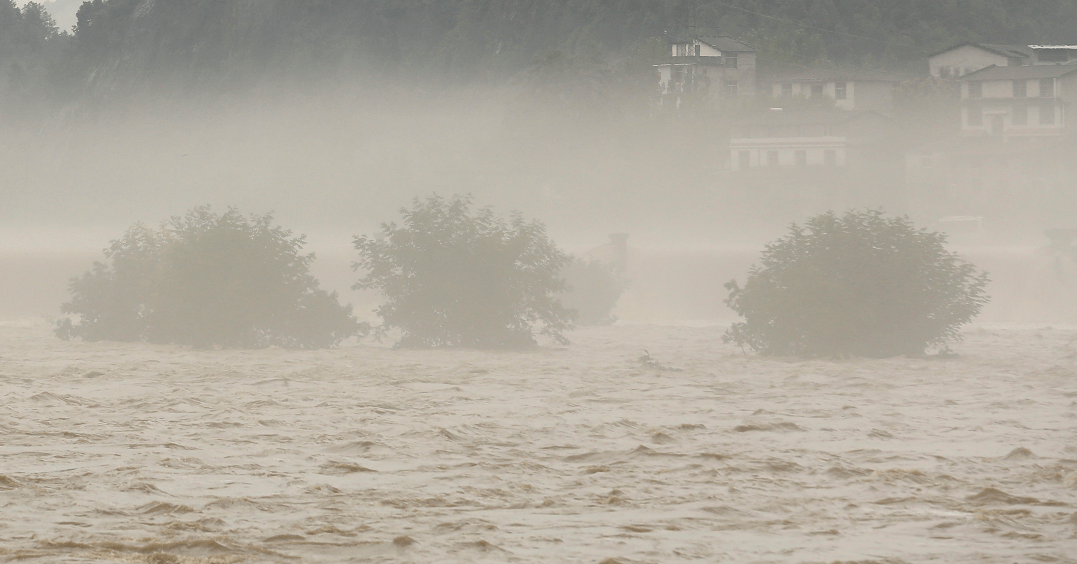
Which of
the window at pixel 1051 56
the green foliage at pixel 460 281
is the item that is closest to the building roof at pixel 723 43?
the window at pixel 1051 56

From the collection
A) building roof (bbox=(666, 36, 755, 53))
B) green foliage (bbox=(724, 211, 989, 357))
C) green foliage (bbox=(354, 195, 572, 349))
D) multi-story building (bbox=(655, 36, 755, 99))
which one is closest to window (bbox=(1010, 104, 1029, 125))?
multi-story building (bbox=(655, 36, 755, 99))

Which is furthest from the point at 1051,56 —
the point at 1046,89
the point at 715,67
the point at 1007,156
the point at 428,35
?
the point at 428,35

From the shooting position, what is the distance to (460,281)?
3325 centimetres

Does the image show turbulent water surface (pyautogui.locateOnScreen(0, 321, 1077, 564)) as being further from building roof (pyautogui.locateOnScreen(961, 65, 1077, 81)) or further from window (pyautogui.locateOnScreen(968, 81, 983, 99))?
window (pyautogui.locateOnScreen(968, 81, 983, 99))

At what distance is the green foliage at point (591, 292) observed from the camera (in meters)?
45.4

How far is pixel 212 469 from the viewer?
47.8 feet

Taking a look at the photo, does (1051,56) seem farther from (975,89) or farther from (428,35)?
(428,35)

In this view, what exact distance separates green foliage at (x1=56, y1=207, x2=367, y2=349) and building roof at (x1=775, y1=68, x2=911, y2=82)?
57221 mm

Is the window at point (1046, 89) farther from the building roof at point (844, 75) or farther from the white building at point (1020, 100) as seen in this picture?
the building roof at point (844, 75)

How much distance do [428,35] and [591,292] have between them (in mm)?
79340

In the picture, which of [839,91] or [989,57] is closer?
[989,57]

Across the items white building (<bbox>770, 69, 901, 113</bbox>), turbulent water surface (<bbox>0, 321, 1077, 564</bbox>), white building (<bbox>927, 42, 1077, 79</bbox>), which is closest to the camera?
turbulent water surface (<bbox>0, 321, 1077, 564</bbox>)

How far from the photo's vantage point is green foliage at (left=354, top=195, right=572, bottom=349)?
3322 cm

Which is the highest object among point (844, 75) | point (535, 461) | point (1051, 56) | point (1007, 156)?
point (1051, 56)
